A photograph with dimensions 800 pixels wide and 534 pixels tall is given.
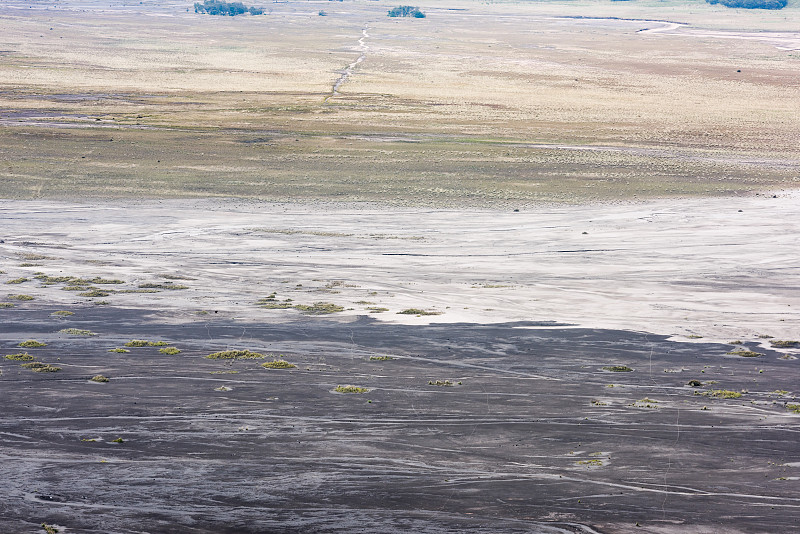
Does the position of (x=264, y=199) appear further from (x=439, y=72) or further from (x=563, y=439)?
(x=439, y=72)

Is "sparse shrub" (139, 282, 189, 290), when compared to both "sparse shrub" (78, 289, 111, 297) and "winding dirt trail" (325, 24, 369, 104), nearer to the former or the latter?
"sparse shrub" (78, 289, 111, 297)

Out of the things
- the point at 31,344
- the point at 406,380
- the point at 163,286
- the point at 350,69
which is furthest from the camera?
the point at 350,69

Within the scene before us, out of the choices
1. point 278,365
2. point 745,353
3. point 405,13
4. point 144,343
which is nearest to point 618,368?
point 745,353

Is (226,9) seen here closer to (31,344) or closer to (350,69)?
(350,69)

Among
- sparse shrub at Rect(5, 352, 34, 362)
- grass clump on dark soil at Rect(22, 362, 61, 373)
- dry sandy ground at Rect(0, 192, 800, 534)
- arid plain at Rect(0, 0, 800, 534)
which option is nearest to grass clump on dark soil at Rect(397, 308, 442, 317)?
arid plain at Rect(0, 0, 800, 534)

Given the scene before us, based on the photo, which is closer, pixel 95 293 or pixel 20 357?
pixel 20 357

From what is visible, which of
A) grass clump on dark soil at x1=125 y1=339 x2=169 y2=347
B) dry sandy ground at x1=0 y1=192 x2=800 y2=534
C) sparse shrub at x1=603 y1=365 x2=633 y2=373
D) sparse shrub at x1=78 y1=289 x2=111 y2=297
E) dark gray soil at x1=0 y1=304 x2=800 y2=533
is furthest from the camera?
sparse shrub at x1=78 y1=289 x2=111 y2=297
